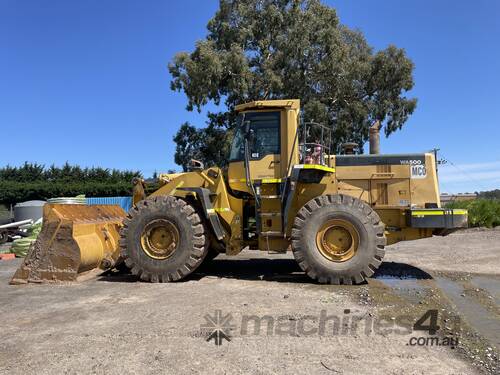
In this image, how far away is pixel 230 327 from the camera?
5324 mm

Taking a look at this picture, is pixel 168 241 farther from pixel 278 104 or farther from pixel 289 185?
pixel 278 104

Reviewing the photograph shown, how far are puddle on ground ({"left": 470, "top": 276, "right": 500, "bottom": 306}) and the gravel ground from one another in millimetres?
168

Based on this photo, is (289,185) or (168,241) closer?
(289,185)

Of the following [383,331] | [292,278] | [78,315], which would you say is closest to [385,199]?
[292,278]

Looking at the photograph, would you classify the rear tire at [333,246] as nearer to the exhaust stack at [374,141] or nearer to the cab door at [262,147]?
the cab door at [262,147]

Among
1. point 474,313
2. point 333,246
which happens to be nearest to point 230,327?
point 474,313

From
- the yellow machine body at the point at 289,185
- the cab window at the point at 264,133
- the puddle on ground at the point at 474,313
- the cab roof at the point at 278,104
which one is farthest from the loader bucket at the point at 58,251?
the puddle on ground at the point at 474,313

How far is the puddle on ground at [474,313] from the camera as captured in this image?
17.2 ft

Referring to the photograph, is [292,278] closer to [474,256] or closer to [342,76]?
[474,256]

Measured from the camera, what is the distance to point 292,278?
8.85 m

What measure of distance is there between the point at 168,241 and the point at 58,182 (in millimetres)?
39036

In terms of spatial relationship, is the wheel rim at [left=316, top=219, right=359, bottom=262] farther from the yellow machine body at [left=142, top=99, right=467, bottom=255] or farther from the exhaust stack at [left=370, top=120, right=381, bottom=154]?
the exhaust stack at [left=370, top=120, right=381, bottom=154]

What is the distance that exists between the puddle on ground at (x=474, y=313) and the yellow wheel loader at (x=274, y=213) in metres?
1.18

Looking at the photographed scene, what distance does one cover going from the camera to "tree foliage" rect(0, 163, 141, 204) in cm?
4119
